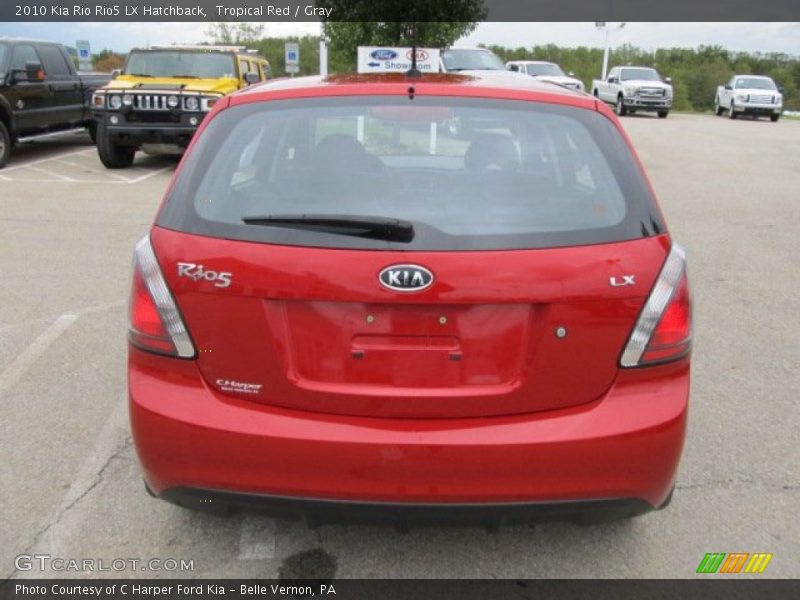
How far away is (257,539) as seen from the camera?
288cm

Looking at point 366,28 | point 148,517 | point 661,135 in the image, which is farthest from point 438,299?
point 661,135

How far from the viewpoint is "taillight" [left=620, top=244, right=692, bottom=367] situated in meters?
2.34

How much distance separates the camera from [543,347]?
89.5 inches

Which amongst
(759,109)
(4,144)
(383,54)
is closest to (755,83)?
(759,109)

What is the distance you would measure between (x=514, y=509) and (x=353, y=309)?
773mm

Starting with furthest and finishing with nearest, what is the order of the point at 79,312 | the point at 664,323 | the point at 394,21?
the point at 394,21, the point at 79,312, the point at 664,323

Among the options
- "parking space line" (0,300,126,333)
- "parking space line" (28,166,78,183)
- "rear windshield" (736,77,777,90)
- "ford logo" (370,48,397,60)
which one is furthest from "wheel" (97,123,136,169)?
"rear windshield" (736,77,777,90)

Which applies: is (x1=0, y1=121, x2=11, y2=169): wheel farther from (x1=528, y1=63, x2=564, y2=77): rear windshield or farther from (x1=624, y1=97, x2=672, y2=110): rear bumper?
(x1=624, y1=97, x2=672, y2=110): rear bumper

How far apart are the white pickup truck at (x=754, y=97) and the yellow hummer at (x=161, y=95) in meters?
24.4

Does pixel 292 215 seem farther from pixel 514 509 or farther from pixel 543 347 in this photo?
pixel 514 509

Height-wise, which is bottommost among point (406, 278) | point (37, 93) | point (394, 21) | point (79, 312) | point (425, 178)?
point (79, 312)

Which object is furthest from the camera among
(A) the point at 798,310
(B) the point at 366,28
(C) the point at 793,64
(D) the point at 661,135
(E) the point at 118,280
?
(C) the point at 793,64

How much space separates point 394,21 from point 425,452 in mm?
19257

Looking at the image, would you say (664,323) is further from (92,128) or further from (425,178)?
(92,128)
